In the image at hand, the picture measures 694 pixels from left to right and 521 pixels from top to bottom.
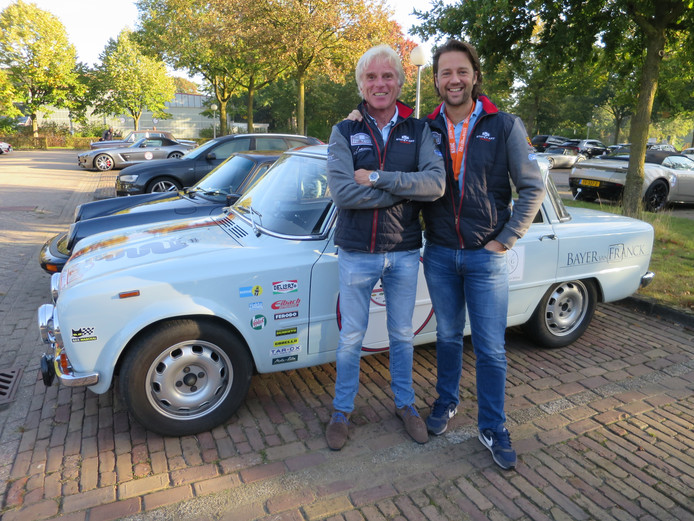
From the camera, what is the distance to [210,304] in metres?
2.99

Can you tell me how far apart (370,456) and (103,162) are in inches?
803

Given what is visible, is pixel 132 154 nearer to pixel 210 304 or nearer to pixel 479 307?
pixel 210 304

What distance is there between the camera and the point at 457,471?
2.88 metres

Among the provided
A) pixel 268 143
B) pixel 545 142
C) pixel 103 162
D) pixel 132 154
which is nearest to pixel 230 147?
pixel 268 143

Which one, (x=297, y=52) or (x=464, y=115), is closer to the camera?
(x=464, y=115)

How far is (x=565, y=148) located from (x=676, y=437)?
Answer: 31.2 meters

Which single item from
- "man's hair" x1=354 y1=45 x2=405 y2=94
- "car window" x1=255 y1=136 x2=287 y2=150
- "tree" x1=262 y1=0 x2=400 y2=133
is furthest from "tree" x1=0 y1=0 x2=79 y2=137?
"man's hair" x1=354 y1=45 x2=405 y2=94

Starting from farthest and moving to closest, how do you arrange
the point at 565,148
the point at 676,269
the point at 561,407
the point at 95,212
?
the point at 565,148
the point at 676,269
the point at 95,212
the point at 561,407

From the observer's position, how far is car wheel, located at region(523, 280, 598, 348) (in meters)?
4.34

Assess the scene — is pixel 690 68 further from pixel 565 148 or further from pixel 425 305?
pixel 565 148

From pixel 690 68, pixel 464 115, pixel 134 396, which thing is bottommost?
pixel 134 396

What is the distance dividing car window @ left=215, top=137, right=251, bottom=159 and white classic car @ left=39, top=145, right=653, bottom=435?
6.41 meters

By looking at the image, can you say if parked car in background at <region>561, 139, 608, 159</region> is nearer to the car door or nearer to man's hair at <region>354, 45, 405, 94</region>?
the car door

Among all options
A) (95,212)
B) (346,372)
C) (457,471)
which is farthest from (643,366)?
(95,212)
